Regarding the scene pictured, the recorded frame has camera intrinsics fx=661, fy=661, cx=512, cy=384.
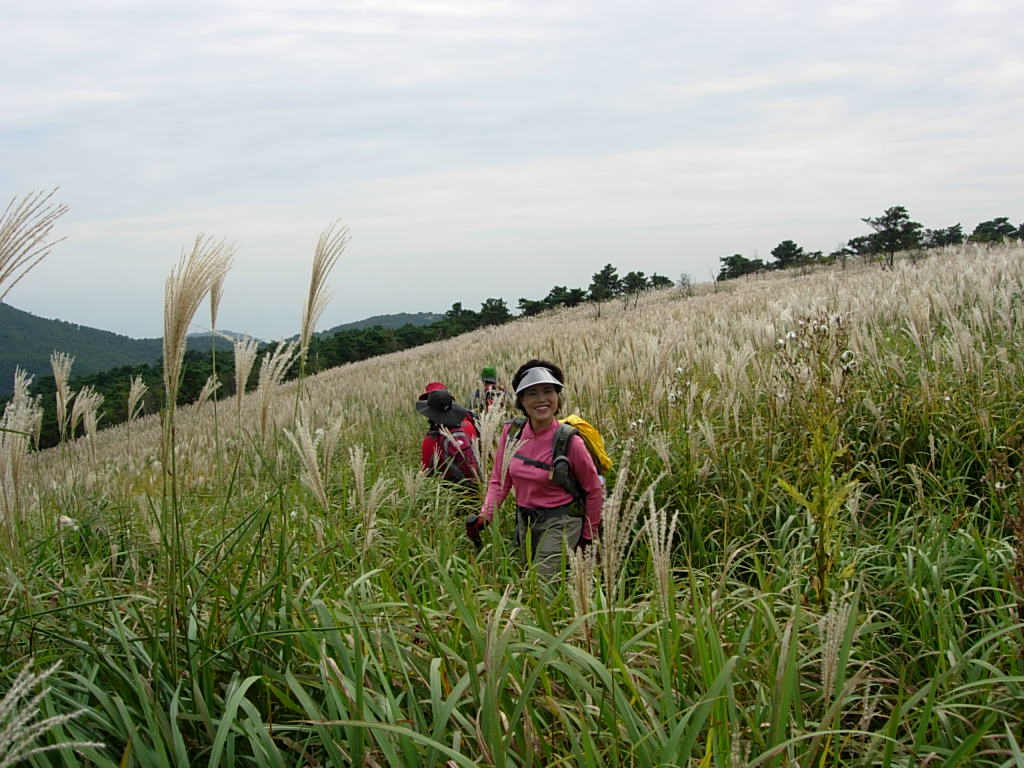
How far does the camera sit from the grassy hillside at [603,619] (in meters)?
1.71

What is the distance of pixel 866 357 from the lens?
4965 millimetres

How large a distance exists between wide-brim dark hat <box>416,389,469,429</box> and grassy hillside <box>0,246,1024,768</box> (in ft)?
5.24

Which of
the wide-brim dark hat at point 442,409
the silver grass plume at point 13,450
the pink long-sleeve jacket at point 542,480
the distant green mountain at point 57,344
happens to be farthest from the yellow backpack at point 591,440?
the distant green mountain at point 57,344

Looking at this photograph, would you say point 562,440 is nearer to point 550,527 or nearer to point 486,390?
point 550,527

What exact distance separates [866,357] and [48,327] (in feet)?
480

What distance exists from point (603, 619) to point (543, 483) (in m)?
1.91

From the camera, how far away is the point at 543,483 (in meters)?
3.88

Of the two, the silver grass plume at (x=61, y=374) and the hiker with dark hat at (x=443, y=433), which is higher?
the silver grass plume at (x=61, y=374)

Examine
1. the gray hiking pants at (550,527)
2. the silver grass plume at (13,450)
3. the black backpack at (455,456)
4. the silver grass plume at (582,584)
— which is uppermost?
the silver grass plume at (13,450)

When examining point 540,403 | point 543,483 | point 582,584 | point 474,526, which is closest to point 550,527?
point 543,483

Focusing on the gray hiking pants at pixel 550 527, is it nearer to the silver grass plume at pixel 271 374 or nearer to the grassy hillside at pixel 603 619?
the grassy hillside at pixel 603 619

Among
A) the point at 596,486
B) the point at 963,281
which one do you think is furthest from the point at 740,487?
the point at 963,281

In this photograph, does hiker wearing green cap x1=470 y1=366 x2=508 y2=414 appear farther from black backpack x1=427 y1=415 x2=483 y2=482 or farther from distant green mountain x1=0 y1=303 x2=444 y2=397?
distant green mountain x1=0 y1=303 x2=444 y2=397

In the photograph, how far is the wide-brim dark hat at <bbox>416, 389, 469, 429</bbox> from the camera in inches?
235
